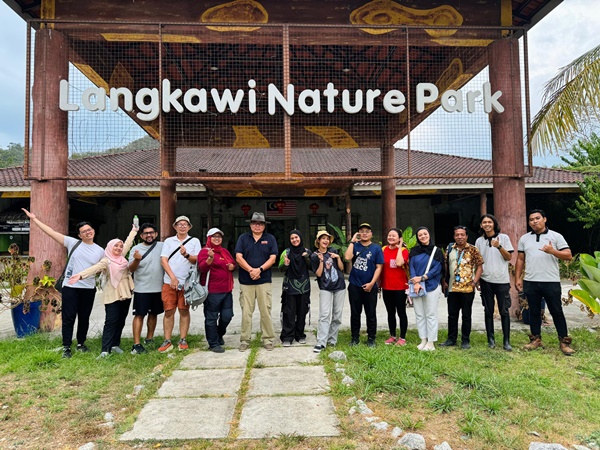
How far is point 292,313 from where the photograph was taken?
4660 mm

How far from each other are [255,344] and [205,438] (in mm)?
2176

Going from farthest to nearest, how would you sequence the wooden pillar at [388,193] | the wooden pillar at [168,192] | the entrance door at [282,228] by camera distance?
the entrance door at [282,228] → the wooden pillar at [388,193] → the wooden pillar at [168,192]

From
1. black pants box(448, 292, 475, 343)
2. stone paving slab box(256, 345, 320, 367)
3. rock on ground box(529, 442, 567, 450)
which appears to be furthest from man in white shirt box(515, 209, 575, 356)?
stone paving slab box(256, 345, 320, 367)

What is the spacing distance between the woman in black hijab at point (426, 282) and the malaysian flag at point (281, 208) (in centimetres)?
1092

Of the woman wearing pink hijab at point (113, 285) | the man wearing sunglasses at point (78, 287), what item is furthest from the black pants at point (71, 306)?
the woman wearing pink hijab at point (113, 285)

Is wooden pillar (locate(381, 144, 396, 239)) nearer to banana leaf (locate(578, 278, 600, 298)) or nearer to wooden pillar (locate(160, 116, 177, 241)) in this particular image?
wooden pillar (locate(160, 116, 177, 241))

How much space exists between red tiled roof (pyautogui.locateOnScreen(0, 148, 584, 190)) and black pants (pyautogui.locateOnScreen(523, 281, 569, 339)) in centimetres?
780

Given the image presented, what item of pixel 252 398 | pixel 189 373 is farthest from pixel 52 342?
pixel 252 398

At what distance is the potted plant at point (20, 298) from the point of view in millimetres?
5160

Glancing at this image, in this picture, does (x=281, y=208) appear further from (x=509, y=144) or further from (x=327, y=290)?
(x=327, y=290)

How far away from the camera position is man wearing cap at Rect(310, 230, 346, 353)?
175 inches

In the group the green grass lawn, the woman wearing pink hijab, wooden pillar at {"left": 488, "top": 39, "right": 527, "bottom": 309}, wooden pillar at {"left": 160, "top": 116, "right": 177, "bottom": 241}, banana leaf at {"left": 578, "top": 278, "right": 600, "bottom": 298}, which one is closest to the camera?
the green grass lawn

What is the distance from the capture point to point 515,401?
299cm

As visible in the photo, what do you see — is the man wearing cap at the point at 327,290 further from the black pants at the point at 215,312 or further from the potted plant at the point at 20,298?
the potted plant at the point at 20,298
